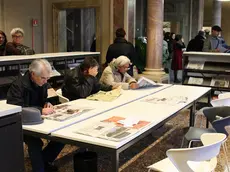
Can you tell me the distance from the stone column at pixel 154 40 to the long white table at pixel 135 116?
3266 millimetres

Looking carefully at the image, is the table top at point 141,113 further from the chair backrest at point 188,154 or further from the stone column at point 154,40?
the stone column at point 154,40

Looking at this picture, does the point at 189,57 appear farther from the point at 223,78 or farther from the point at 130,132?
the point at 130,132

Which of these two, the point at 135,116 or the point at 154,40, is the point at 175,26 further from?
the point at 135,116

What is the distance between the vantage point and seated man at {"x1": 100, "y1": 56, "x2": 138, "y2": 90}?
458 centimetres

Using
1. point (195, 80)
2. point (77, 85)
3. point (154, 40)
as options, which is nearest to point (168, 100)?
point (77, 85)

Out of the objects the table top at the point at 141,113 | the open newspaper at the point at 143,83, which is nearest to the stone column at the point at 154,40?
the open newspaper at the point at 143,83

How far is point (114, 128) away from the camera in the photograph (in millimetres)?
2615

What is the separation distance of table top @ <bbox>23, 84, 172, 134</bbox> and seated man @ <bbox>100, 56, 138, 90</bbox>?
0.59ft

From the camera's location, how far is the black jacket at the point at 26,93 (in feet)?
10.2

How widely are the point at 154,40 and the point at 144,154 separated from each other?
4.07 metres

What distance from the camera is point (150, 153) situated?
13.7 feet

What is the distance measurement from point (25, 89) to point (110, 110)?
829mm

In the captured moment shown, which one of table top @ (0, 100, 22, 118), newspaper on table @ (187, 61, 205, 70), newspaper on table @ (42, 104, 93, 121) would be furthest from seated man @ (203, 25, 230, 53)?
table top @ (0, 100, 22, 118)

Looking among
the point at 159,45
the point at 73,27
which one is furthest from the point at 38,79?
the point at 73,27
